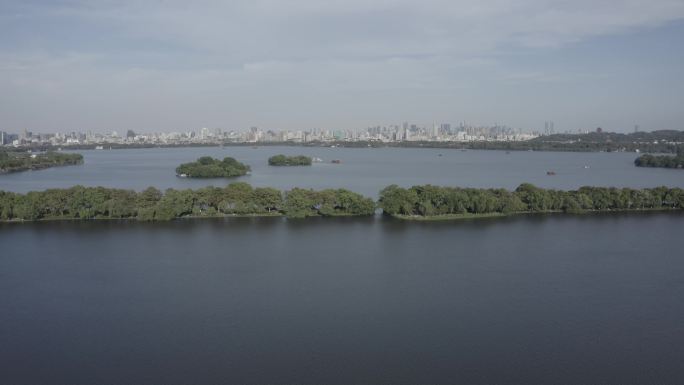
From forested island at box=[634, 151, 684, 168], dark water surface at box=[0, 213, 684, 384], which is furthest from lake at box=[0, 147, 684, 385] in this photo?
forested island at box=[634, 151, 684, 168]

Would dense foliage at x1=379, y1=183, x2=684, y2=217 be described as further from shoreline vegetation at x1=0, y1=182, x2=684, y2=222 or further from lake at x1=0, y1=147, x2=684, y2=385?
lake at x1=0, y1=147, x2=684, y2=385

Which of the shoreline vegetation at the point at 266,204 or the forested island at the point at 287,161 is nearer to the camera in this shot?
the shoreline vegetation at the point at 266,204

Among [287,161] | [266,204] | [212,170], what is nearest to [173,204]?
[266,204]

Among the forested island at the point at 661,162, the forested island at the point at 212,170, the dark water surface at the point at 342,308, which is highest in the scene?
the forested island at the point at 661,162

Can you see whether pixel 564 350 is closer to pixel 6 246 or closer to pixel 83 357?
pixel 83 357

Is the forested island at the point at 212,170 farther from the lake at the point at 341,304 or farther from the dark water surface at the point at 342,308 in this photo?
the dark water surface at the point at 342,308

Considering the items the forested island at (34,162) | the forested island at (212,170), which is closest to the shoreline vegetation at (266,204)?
the forested island at (212,170)

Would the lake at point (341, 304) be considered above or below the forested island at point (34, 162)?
below
